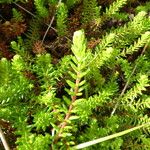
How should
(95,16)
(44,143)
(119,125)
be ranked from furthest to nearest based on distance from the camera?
(95,16) < (119,125) < (44,143)

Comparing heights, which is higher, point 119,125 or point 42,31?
point 42,31

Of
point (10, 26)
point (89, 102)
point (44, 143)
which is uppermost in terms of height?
point (10, 26)

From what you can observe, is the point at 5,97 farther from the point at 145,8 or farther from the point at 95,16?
the point at 145,8

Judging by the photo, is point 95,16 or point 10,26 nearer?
point 10,26

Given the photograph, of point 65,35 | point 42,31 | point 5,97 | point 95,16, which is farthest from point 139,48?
point 5,97

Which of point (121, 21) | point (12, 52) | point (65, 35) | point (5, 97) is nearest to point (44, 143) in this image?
point (5, 97)

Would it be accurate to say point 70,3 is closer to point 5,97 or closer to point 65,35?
point 65,35

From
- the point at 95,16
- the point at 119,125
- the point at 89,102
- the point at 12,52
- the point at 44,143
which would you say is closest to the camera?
the point at 44,143
